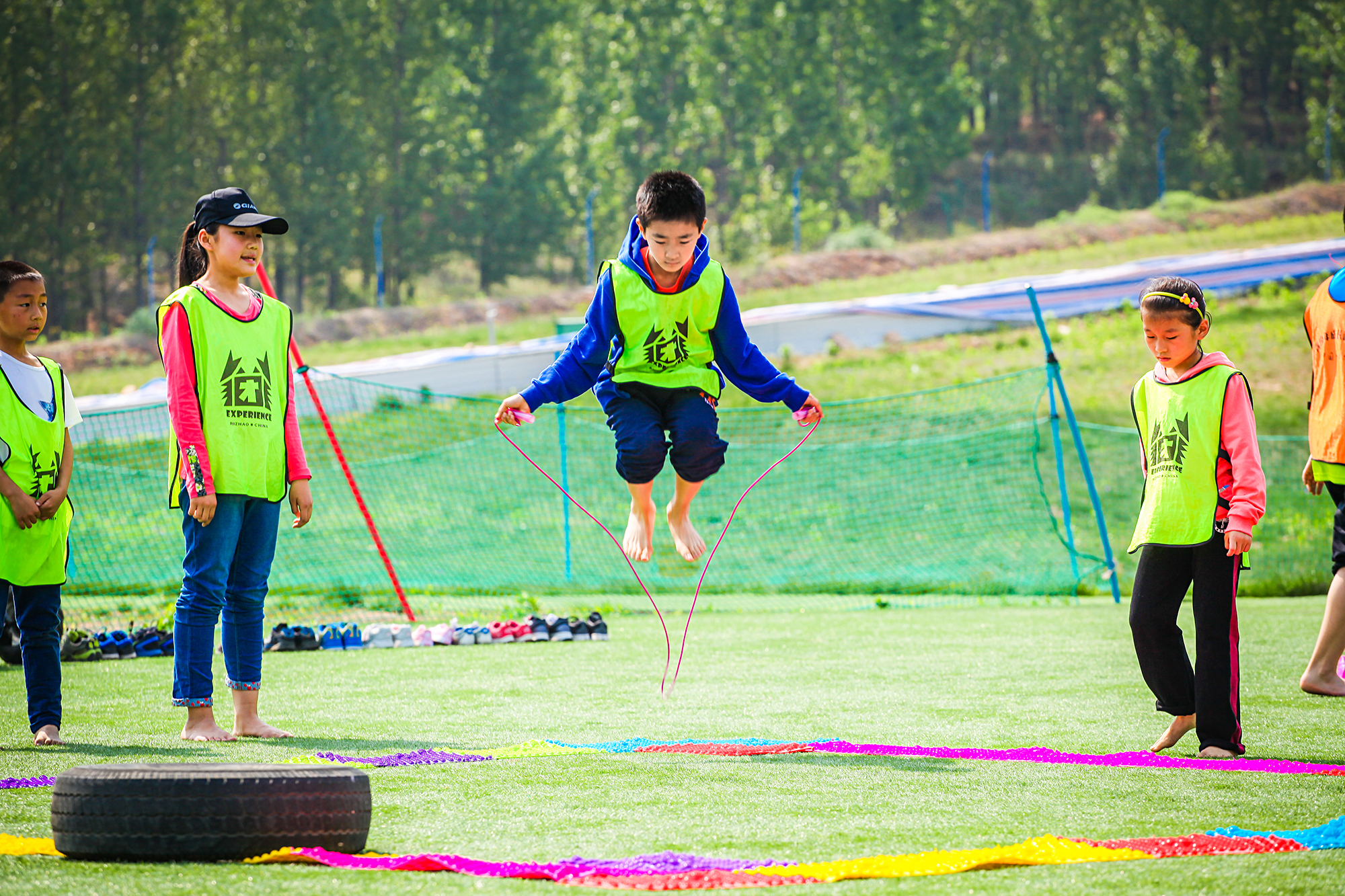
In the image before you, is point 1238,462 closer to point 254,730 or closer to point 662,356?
point 662,356

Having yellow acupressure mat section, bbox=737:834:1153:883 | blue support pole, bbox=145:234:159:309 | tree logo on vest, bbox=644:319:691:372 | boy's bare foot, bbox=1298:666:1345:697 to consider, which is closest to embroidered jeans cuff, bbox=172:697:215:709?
tree logo on vest, bbox=644:319:691:372

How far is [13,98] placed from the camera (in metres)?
32.7

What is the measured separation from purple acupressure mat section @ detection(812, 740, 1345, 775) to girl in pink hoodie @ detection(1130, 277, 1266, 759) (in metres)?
0.14

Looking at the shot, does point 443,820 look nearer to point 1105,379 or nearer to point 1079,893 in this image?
point 1079,893

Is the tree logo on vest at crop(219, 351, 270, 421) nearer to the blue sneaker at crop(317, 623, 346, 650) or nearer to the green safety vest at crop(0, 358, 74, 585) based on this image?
the green safety vest at crop(0, 358, 74, 585)

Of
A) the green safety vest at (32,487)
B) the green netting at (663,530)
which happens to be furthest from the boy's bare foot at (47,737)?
the green netting at (663,530)

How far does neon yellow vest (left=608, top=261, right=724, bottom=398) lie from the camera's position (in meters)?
4.95

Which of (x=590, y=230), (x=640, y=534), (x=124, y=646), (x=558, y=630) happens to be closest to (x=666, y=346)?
(x=640, y=534)

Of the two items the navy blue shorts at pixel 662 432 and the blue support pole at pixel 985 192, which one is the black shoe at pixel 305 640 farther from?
the blue support pole at pixel 985 192

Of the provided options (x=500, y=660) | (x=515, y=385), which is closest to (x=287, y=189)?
(x=515, y=385)

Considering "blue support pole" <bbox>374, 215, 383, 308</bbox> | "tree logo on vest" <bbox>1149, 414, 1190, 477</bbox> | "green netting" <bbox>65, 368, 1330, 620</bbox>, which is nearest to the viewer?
"tree logo on vest" <bbox>1149, 414, 1190, 477</bbox>

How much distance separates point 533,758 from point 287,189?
1396 inches

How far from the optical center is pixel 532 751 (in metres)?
4.30

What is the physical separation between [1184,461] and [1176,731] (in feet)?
3.08
